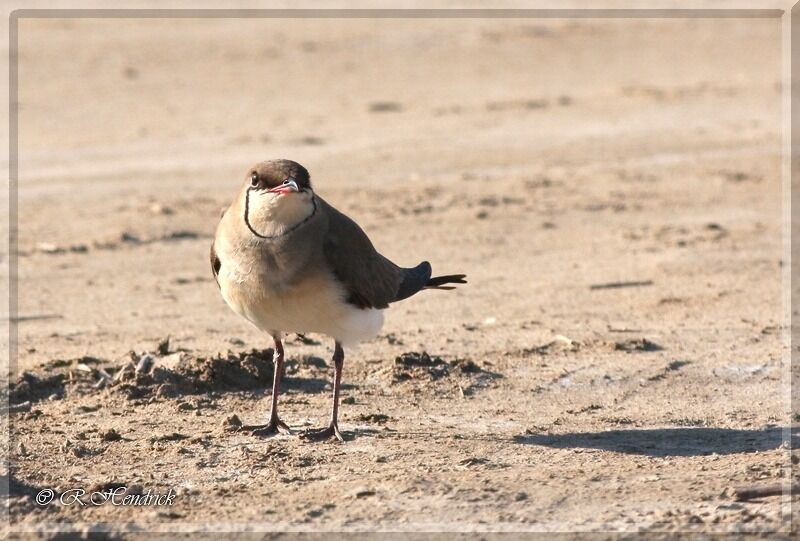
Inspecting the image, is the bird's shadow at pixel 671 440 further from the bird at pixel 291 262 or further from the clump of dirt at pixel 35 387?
the clump of dirt at pixel 35 387

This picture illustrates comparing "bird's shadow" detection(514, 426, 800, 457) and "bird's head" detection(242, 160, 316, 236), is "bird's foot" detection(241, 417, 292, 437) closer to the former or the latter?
"bird's head" detection(242, 160, 316, 236)

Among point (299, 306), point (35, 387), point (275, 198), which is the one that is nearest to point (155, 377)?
point (35, 387)

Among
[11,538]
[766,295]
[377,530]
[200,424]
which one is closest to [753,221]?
[766,295]

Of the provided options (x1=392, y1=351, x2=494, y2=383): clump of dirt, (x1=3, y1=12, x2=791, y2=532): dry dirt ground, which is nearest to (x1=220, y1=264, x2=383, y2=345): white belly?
(x1=3, y1=12, x2=791, y2=532): dry dirt ground

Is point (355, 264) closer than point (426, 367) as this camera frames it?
Yes

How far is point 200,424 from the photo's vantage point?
24.2 feet

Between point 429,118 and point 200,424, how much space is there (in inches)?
413

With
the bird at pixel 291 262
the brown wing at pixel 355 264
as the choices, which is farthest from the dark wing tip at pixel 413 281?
the bird at pixel 291 262

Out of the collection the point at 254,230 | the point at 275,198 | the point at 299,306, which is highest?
the point at 275,198

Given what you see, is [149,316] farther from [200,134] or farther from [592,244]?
[200,134]

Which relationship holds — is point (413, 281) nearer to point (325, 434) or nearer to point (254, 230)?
point (325, 434)

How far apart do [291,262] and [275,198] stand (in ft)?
1.04

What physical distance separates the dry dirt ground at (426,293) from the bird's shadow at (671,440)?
0.07 ft

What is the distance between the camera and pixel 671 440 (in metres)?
7.12
